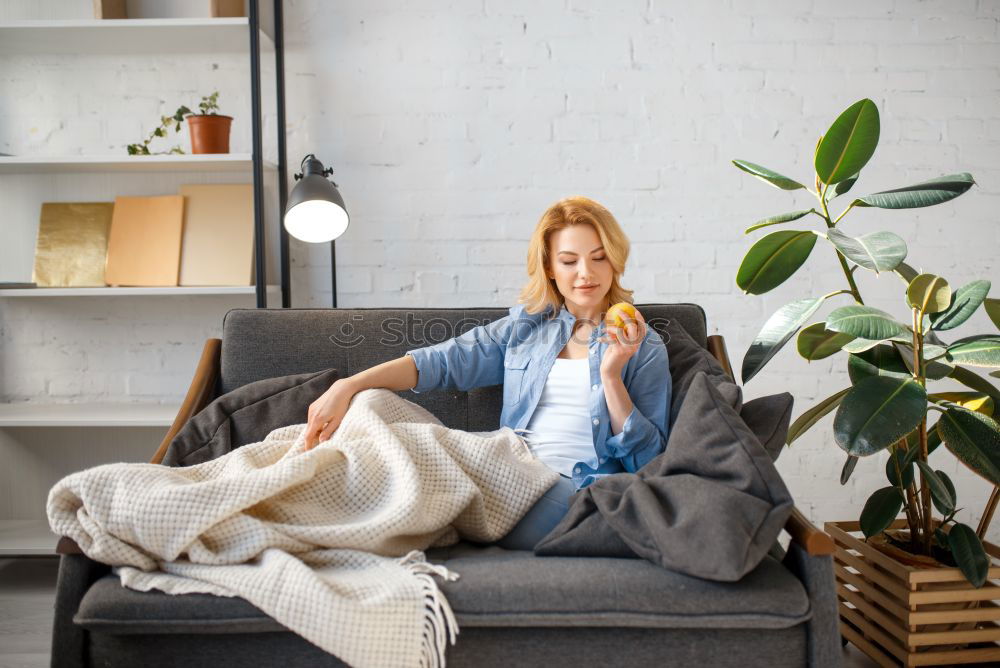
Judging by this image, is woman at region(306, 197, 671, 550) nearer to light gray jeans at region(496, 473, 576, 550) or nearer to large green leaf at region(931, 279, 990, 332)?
light gray jeans at region(496, 473, 576, 550)

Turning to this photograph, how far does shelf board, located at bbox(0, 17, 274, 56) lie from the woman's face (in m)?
1.41

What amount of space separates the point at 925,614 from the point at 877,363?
561 millimetres

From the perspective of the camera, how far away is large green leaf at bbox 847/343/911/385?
6.02ft

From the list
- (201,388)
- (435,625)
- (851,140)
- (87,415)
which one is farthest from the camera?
(87,415)

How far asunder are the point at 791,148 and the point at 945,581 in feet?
5.38

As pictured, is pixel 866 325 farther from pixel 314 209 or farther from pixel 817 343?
pixel 314 209

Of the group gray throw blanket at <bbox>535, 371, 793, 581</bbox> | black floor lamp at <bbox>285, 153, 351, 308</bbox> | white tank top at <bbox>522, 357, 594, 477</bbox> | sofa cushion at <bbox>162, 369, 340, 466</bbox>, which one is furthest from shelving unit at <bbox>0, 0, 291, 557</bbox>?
gray throw blanket at <bbox>535, 371, 793, 581</bbox>

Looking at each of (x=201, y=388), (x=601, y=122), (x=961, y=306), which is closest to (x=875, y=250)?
(x=961, y=306)

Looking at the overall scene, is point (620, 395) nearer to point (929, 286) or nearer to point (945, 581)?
point (929, 286)

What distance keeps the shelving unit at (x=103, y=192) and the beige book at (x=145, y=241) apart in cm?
8

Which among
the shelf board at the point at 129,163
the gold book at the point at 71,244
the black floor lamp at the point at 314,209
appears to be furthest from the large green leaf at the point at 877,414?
the gold book at the point at 71,244

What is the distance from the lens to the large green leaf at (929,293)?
1692 mm

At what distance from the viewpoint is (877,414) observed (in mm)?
1599

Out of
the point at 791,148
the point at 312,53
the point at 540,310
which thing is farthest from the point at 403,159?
the point at 791,148
